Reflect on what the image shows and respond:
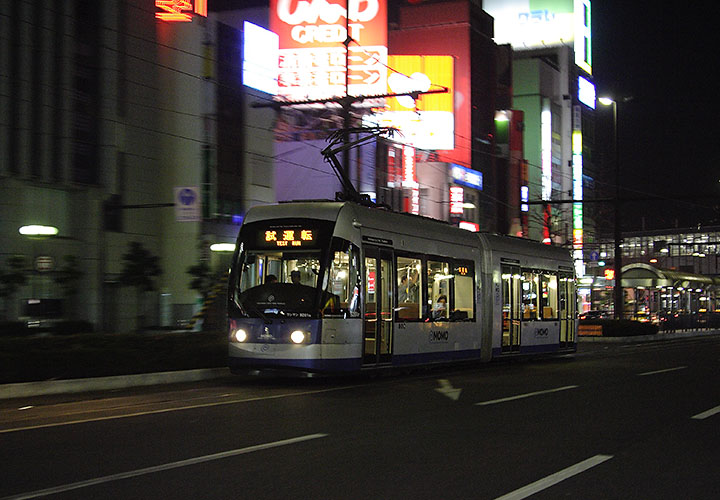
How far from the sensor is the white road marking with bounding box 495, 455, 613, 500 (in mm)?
7395

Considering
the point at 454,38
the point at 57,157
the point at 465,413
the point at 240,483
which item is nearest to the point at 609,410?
the point at 465,413

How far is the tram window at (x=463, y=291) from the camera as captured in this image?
21.6 metres

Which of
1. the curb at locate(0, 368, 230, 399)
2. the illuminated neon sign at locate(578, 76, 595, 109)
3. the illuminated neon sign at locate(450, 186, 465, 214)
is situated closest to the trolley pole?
the illuminated neon sign at locate(450, 186, 465, 214)

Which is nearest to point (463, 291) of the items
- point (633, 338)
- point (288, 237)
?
point (288, 237)

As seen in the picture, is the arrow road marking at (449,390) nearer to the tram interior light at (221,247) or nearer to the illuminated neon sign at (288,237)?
the illuminated neon sign at (288,237)

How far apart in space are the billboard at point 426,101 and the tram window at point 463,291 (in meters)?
32.4

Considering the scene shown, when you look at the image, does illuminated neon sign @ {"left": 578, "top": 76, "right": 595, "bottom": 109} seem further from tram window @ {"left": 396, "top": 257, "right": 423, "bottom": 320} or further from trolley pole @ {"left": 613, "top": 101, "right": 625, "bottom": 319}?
tram window @ {"left": 396, "top": 257, "right": 423, "bottom": 320}

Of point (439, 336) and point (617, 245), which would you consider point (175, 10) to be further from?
point (617, 245)

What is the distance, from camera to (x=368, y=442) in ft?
33.3

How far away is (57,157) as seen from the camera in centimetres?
3012

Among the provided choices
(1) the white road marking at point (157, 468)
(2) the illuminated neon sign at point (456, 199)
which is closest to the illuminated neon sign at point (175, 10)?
(2) the illuminated neon sign at point (456, 199)

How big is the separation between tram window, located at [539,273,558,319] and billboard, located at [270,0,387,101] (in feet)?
67.2

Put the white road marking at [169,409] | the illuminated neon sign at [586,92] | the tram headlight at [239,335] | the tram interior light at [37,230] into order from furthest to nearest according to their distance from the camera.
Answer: the illuminated neon sign at [586,92] → the tram interior light at [37,230] → the tram headlight at [239,335] → the white road marking at [169,409]

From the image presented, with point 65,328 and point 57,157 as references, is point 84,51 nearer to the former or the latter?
point 57,157
